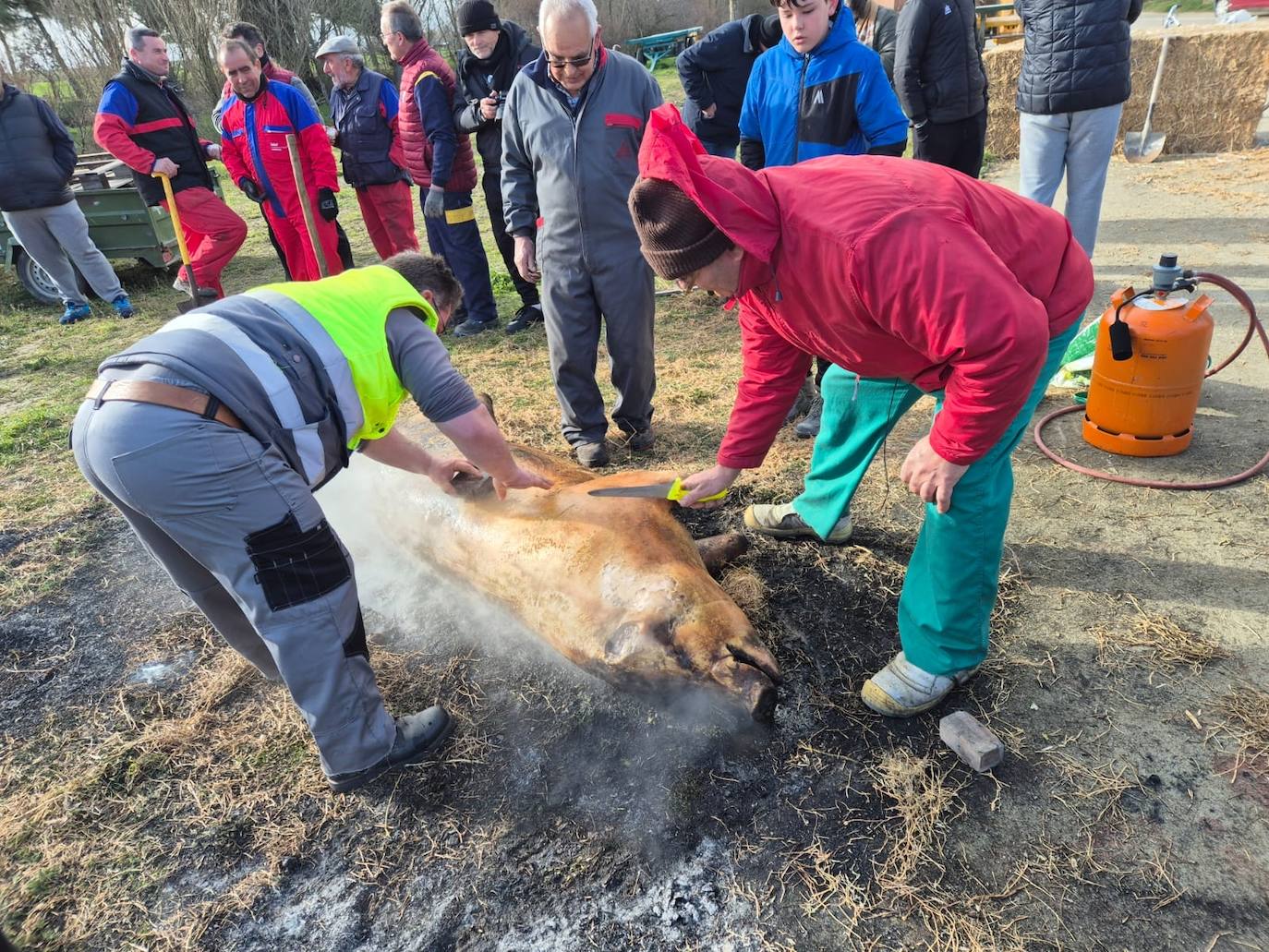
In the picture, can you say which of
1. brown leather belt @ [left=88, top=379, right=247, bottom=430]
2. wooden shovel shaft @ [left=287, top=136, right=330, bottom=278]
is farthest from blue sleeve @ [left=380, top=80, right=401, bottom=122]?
brown leather belt @ [left=88, top=379, right=247, bottom=430]

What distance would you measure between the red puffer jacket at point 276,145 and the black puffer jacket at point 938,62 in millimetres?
4440

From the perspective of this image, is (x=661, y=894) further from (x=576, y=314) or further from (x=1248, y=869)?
Result: (x=576, y=314)

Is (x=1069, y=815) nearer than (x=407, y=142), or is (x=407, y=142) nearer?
(x=1069, y=815)

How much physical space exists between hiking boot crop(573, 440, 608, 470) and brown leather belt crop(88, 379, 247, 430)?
2472mm

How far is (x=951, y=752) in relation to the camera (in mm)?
2523

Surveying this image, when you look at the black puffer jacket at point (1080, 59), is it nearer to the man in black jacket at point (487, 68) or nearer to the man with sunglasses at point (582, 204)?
the man with sunglasses at point (582, 204)

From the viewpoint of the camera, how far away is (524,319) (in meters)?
6.82

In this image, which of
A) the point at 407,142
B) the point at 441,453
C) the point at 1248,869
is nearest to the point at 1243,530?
the point at 1248,869

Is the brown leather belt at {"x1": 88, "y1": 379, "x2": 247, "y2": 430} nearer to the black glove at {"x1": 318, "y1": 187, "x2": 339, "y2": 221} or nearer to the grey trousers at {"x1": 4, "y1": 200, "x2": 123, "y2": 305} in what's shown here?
the black glove at {"x1": 318, "y1": 187, "x2": 339, "y2": 221}

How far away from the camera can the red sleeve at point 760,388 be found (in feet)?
8.86

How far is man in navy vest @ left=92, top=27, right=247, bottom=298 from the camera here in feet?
22.3

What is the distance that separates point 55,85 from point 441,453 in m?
22.0

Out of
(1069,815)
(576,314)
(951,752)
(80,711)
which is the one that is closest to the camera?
(1069,815)

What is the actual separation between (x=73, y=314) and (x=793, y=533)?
8.19 metres
